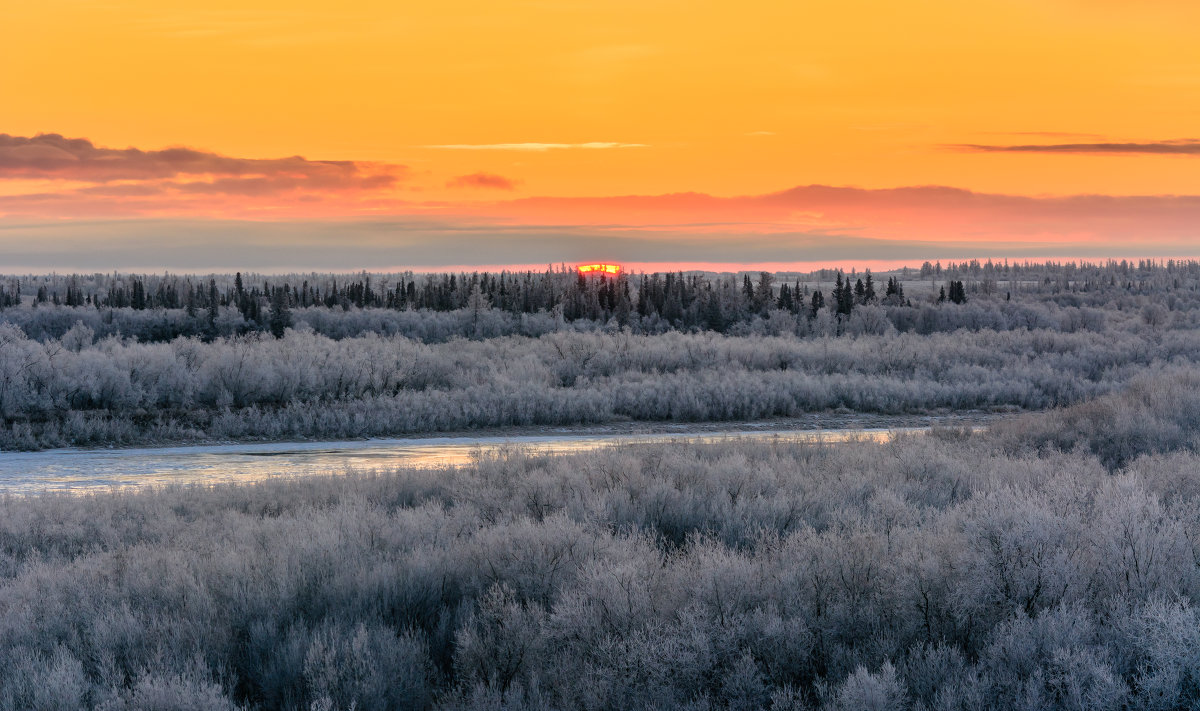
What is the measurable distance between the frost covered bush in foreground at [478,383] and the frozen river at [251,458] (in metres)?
1.55

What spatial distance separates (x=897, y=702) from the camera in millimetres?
5820

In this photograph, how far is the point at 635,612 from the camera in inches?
280

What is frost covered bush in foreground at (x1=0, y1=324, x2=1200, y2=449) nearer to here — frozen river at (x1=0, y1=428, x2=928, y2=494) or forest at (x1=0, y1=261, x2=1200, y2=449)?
forest at (x1=0, y1=261, x2=1200, y2=449)

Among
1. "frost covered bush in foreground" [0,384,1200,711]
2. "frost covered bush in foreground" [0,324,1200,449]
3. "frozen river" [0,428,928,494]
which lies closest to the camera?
"frost covered bush in foreground" [0,384,1200,711]

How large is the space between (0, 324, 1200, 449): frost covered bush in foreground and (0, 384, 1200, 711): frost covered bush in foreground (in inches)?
593

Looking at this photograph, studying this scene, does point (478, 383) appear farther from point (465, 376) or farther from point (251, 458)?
point (251, 458)

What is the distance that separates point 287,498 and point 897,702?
10157 mm

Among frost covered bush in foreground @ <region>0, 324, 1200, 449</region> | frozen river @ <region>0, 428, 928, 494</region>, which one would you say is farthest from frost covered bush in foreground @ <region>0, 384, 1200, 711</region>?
frost covered bush in foreground @ <region>0, 324, 1200, 449</region>

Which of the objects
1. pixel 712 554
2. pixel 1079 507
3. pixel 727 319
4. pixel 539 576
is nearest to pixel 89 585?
pixel 539 576

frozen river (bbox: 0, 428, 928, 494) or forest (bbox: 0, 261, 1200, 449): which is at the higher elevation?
forest (bbox: 0, 261, 1200, 449)

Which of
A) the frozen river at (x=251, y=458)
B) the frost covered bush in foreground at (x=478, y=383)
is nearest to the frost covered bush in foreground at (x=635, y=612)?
the frozen river at (x=251, y=458)

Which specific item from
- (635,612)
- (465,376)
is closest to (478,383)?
(465,376)

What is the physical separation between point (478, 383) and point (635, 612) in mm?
23821

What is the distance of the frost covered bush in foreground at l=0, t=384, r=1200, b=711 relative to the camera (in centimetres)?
625
